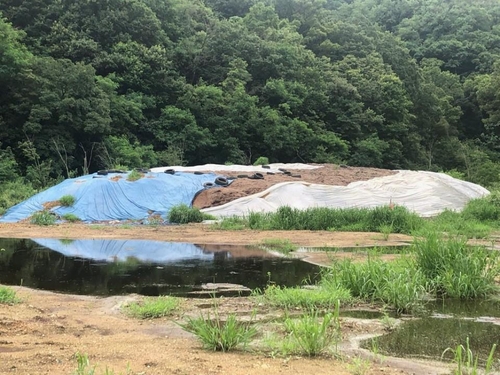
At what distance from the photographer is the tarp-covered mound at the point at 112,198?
15.8 m

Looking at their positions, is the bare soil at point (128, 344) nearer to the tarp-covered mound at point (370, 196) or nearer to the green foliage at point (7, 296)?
the green foliage at point (7, 296)

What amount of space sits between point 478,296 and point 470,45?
4476cm

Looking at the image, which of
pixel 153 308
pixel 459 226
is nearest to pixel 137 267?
pixel 153 308

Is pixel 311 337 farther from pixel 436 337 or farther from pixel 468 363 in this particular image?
pixel 436 337

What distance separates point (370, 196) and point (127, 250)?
11.0m

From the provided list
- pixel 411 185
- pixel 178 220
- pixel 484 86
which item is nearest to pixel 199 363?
pixel 178 220

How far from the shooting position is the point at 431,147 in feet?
132

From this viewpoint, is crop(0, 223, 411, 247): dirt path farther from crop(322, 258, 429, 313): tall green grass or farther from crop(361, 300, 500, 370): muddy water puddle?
crop(361, 300, 500, 370): muddy water puddle

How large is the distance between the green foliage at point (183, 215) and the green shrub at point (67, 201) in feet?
11.1

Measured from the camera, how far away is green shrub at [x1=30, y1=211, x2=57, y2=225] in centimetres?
1460

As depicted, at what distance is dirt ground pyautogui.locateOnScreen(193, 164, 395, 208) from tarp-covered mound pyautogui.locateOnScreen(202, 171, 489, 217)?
1.83 feet

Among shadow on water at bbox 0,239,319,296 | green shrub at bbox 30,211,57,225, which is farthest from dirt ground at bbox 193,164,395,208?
shadow on water at bbox 0,239,319,296

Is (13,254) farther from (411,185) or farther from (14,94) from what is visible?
(14,94)

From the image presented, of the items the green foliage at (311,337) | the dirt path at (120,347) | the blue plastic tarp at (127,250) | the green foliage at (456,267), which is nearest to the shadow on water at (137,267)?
the blue plastic tarp at (127,250)
